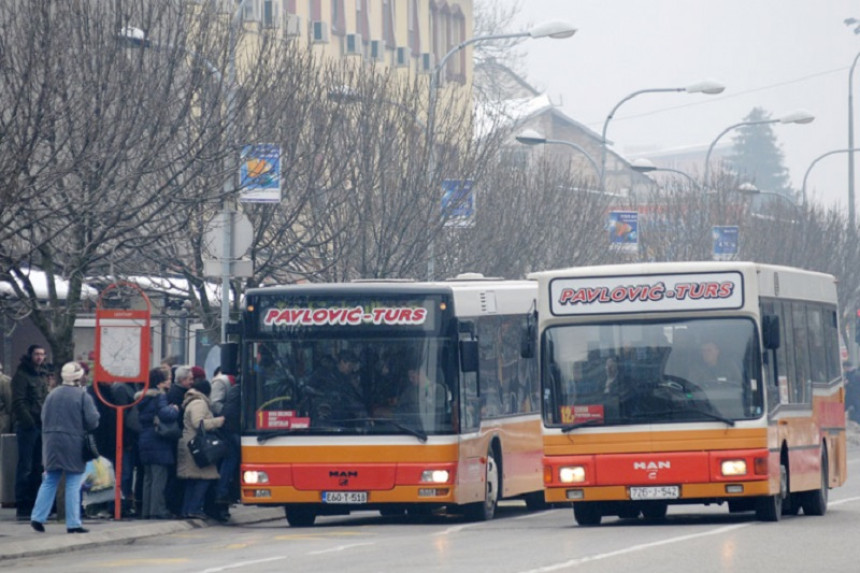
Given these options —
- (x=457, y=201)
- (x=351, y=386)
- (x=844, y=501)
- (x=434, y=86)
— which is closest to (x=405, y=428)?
(x=351, y=386)

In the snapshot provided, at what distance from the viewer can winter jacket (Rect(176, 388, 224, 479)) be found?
2181cm

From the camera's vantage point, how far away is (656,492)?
1911cm

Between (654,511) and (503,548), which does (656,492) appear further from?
(503,548)

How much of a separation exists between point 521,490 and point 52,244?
20.3ft

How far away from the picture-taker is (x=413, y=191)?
1278 inches

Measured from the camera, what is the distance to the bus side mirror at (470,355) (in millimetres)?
20938

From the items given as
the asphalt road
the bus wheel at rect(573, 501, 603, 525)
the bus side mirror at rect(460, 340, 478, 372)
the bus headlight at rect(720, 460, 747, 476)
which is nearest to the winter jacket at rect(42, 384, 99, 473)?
the asphalt road

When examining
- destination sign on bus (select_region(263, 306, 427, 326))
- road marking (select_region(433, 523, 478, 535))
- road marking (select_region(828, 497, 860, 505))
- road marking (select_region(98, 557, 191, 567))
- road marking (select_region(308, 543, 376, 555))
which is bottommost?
road marking (select_region(98, 557, 191, 567))

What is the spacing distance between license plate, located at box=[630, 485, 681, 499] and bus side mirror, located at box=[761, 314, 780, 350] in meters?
1.62

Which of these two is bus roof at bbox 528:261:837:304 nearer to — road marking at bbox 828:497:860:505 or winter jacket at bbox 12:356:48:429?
road marking at bbox 828:497:860:505

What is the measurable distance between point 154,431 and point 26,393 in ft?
4.59

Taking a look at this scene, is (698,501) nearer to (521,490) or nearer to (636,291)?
(636,291)

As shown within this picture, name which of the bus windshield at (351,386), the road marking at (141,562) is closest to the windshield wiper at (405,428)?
the bus windshield at (351,386)

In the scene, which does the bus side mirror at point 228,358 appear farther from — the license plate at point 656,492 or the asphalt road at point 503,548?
the license plate at point 656,492
